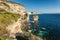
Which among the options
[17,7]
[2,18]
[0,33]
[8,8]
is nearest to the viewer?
[0,33]

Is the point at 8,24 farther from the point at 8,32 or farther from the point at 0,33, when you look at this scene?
the point at 0,33

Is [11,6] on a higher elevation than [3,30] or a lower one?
higher

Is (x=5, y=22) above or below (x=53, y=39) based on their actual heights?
above

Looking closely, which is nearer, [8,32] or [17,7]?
[8,32]

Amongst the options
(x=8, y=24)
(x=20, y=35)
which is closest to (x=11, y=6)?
(x=20, y=35)

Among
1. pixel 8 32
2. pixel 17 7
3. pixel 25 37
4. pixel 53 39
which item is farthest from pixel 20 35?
pixel 17 7

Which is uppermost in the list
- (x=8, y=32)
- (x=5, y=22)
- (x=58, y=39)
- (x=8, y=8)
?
(x=8, y=8)

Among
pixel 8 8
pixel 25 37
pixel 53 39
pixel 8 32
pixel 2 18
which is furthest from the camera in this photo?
pixel 8 8

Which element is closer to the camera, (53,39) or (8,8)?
(53,39)

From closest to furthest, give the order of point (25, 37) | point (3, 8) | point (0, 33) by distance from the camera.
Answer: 1. point (0, 33)
2. point (25, 37)
3. point (3, 8)

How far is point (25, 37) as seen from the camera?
168 feet

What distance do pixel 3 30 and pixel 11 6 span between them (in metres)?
32.6

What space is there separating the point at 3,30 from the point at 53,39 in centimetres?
2401

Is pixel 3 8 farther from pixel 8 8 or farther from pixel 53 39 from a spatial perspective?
pixel 53 39
